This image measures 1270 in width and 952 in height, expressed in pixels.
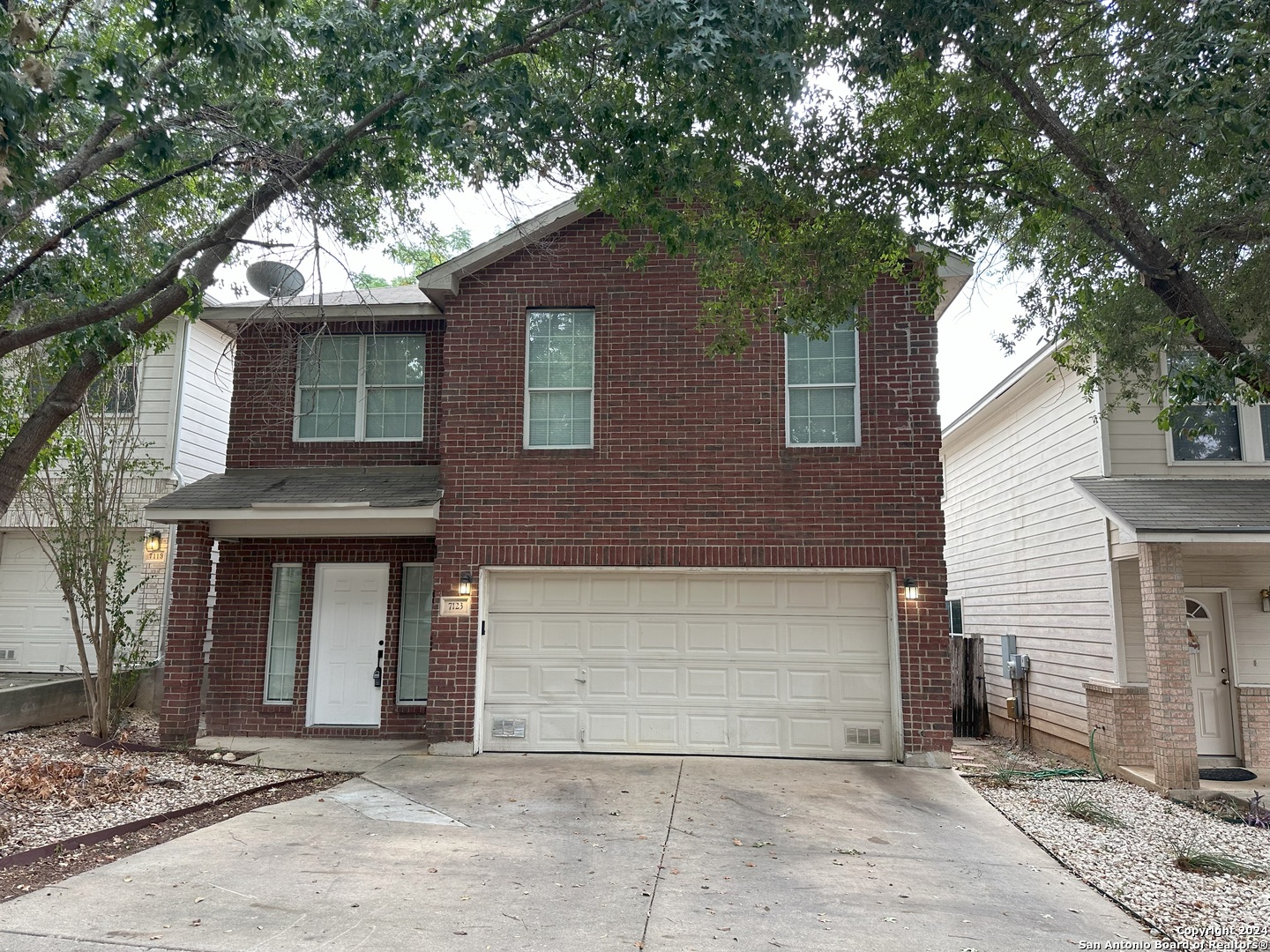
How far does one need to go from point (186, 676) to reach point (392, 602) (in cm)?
254

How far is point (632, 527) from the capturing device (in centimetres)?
1011

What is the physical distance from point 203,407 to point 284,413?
3.08m

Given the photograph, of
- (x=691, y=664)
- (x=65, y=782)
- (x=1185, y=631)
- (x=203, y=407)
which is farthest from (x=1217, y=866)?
(x=203, y=407)

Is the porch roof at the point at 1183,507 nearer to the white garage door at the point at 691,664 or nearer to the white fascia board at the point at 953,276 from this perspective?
the white garage door at the point at 691,664

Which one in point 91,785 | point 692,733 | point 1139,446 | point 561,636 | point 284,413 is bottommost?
point 91,785

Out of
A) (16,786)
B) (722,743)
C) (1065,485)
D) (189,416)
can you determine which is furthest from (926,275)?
(189,416)

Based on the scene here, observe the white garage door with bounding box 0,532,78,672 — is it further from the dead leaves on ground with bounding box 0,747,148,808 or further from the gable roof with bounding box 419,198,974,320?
the gable roof with bounding box 419,198,974,320

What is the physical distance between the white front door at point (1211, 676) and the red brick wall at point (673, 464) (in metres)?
3.71

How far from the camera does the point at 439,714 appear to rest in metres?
10.0

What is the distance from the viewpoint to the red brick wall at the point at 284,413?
11.3 metres

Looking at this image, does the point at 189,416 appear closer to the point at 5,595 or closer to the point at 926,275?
the point at 5,595

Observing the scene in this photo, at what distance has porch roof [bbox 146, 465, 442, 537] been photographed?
997 cm

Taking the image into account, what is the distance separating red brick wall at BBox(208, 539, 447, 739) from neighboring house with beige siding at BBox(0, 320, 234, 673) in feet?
6.81

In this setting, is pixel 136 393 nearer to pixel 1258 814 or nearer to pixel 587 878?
pixel 587 878
